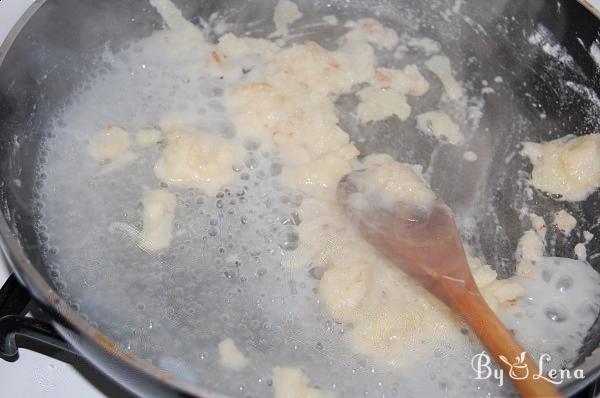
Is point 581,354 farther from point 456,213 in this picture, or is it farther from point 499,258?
A: point 456,213

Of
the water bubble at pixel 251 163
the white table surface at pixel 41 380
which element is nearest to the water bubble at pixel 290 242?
the water bubble at pixel 251 163

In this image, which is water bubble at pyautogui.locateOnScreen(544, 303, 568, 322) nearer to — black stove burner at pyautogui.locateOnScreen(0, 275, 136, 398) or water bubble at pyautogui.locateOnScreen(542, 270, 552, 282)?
water bubble at pyautogui.locateOnScreen(542, 270, 552, 282)

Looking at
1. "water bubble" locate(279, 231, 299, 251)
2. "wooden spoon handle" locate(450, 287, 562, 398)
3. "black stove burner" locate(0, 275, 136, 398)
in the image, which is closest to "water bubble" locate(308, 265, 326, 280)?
"water bubble" locate(279, 231, 299, 251)

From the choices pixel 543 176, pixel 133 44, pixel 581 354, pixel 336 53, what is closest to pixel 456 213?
pixel 543 176

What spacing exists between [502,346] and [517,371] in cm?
5

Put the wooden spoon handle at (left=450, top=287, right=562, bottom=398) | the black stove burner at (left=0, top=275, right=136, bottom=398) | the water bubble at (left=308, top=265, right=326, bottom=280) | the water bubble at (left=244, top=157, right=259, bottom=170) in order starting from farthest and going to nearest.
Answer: the water bubble at (left=244, top=157, right=259, bottom=170) → the water bubble at (left=308, top=265, right=326, bottom=280) → the black stove burner at (left=0, top=275, right=136, bottom=398) → the wooden spoon handle at (left=450, top=287, right=562, bottom=398)

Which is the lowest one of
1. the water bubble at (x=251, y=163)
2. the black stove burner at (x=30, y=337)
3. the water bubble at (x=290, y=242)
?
the black stove burner at (x=30, y=337)

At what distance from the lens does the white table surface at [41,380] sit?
3.44ft

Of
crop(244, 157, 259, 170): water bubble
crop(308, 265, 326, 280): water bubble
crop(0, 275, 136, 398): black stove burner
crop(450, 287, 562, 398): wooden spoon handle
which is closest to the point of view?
crop(450, 287, 562, 398): wooden spoon handle

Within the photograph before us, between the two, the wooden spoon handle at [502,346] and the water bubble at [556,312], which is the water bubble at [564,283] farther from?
the wooden spoon handle at [502,346]

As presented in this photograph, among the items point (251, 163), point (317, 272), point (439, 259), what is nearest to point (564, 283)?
point (439, 259)

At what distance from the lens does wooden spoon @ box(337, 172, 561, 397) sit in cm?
96

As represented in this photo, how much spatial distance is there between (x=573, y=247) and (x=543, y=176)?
0.17 meters

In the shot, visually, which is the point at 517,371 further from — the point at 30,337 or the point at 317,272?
the point at 30,337
